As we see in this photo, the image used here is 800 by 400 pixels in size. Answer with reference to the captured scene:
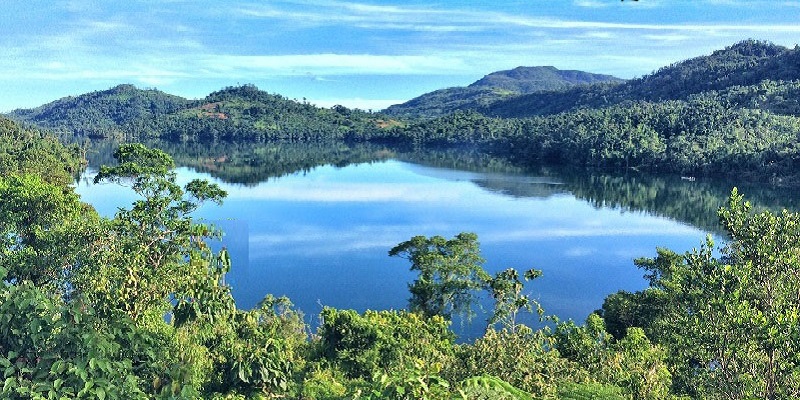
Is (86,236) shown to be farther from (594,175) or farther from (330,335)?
(594,175)

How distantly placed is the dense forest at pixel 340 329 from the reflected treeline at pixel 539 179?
91.7 ft

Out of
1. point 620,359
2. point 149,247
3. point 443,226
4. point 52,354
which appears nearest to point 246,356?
point 52,354

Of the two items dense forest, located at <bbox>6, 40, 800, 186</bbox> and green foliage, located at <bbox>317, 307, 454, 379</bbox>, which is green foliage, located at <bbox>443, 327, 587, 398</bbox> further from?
dense forest, located at <bbox>6, 40, 800, 186</bbox>

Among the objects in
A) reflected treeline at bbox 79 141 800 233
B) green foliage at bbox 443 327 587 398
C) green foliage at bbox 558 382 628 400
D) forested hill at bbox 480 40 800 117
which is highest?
forested hill at bbox 480 40 800 117

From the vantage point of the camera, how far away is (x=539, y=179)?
78.8 meters

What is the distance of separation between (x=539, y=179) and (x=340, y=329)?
67790mm

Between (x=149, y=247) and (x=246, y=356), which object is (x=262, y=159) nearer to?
(x=149, y=247)

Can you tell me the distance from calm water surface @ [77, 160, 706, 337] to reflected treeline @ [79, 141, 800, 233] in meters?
1.72

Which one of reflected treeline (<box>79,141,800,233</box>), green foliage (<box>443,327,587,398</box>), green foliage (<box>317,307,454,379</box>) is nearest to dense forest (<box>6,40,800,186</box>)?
reflected treeline (<box>79,141,800,233</box>)

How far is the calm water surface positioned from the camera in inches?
1222

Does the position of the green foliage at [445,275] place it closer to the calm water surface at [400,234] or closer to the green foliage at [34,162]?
the calm water surface at [400,234]

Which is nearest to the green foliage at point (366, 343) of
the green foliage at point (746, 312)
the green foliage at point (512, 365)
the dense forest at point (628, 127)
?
the green foliage at point (512, 365)

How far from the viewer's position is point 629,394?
10.8m

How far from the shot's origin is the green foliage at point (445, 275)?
2262cm
